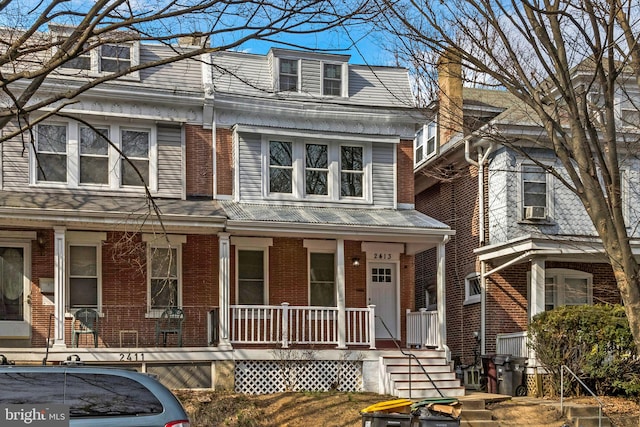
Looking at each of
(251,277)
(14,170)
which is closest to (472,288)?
(251,277)

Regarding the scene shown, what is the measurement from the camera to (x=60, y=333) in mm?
17219

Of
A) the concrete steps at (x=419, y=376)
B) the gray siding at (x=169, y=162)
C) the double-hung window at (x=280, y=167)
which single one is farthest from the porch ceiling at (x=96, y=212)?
the concrete steps at (x=419, y=376)

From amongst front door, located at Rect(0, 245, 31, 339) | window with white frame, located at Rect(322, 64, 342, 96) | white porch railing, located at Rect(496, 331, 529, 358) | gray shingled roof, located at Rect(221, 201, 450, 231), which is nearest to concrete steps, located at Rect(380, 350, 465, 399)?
white porch railing, located at Rect(496, 331, 529, 358)

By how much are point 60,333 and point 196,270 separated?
3768 millimetres

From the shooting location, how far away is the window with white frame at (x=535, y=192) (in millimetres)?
21891

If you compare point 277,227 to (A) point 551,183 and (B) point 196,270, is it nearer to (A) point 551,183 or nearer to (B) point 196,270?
(B) point 196,270

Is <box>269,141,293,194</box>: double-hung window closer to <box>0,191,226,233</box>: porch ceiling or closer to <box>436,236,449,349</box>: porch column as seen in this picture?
<box>0,191,226,233</box>: porch ceiling

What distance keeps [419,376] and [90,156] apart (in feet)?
29.8

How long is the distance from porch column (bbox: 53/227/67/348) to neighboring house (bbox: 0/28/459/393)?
4 cm

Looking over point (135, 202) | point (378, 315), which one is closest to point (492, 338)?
point (378, 315)

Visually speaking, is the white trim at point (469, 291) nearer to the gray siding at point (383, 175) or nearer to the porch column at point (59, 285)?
the gray siding at point (383, 175)

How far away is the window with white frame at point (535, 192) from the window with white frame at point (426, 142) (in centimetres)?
397

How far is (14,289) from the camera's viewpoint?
18.8 meters

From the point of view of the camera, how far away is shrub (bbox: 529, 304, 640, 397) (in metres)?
17.6
